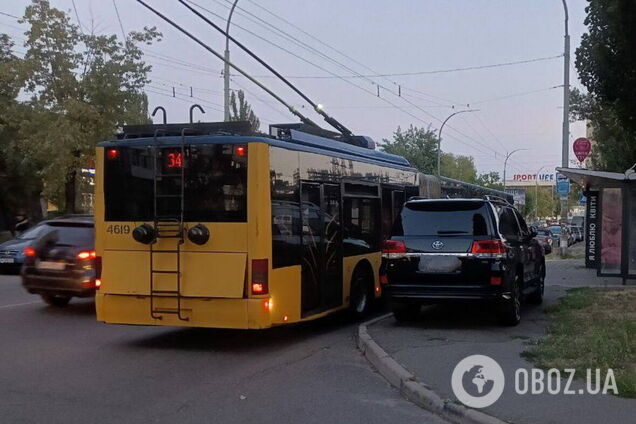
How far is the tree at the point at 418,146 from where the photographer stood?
56.9 m

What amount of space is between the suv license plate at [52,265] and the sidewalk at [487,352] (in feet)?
19.2

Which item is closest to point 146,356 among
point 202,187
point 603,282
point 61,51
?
point 202,187

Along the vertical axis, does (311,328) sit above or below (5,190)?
below

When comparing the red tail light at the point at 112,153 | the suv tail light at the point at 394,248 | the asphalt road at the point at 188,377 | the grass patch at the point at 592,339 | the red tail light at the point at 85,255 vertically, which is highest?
the red tail light at the point at 112,153

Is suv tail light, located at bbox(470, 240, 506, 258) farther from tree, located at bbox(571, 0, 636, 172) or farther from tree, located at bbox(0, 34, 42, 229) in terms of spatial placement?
tree, located at bbox(0, 34, 42, 229)

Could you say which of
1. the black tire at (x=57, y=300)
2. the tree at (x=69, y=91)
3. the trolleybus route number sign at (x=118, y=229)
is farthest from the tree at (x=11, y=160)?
the trolleybus route number sign at (x=118, y=229)

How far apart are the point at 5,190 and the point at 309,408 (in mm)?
35685

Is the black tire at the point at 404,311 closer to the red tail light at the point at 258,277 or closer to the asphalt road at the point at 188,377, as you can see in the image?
the asphalt road at the point at 188,377

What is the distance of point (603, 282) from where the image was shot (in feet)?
60.1

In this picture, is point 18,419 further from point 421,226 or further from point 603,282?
point 603,282

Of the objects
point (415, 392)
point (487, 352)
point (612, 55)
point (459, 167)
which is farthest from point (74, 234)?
point (459, 167)

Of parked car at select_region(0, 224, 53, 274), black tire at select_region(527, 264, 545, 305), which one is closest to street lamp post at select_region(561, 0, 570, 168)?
black tire at select_region(527, 264, 545, 305)

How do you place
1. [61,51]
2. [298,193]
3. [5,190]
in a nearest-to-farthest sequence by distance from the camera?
[298,193] → [61,51] → [5,190]

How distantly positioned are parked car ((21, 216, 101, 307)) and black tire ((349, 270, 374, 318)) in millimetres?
4615
